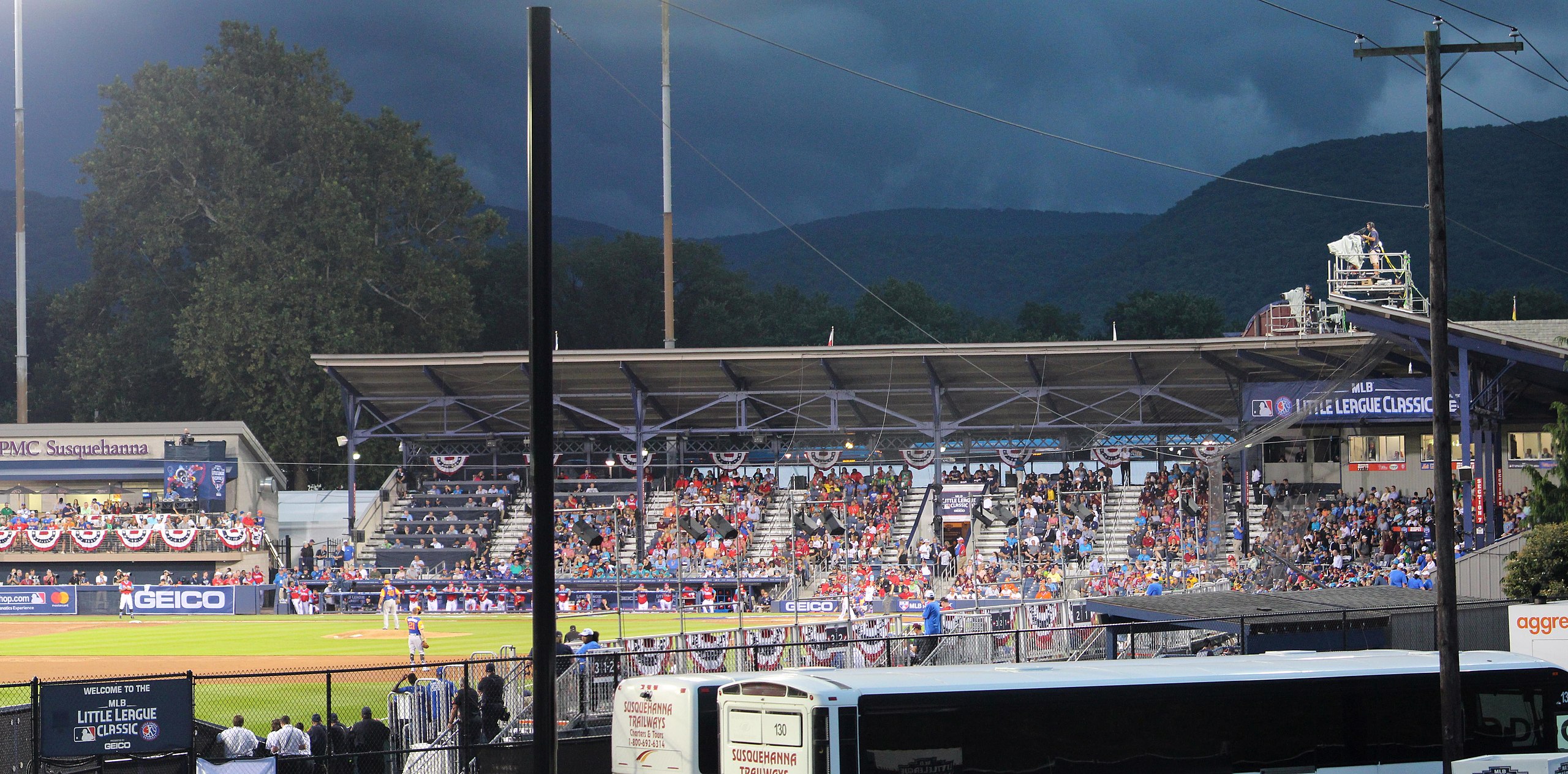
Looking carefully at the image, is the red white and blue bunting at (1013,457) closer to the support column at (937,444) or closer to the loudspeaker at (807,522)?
the support column at (937,444)

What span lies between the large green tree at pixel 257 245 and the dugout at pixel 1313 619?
206 feet

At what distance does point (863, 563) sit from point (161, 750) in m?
34.6

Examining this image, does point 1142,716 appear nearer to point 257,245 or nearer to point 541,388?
point 541,388

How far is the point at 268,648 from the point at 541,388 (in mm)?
34690

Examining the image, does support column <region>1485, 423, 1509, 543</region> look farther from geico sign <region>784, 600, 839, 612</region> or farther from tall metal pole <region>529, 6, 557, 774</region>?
tall metal pole <region>529, 6, 557, 774</region>

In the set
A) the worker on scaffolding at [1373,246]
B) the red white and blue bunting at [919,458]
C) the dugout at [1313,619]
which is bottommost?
the dugout at [1313,619]

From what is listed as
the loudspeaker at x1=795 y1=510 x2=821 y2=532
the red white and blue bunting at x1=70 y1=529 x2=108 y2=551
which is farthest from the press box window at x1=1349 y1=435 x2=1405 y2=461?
the red white and blue bunting at x1=70 y1=529 x2=108 y2=551

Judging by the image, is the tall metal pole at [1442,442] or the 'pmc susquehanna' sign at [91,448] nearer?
the tall metal pole at [1442,442]

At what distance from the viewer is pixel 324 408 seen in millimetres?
78125

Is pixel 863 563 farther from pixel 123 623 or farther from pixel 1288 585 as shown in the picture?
pixel 123 623

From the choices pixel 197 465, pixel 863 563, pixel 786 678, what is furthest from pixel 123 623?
pixel 786 678

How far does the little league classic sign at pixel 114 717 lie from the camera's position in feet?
52.1

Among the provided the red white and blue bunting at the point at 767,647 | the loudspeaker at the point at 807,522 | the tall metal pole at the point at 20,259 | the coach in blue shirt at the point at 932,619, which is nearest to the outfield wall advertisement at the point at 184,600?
the tall metal pole at the point at 20,259

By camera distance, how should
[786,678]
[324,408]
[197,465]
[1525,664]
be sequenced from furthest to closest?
[324,408], [197,465], [1525,664], [786,678]
